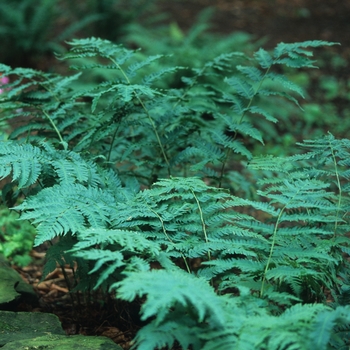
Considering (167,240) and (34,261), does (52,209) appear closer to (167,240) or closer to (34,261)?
(167,240)

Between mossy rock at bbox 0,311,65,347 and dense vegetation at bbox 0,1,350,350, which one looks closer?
dense vegetation at bbox 0,1,350,350

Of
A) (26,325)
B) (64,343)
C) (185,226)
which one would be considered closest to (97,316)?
(26,325)

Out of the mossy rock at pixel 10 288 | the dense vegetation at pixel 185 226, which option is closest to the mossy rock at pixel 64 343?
the dense vegetation at pixel 185 226

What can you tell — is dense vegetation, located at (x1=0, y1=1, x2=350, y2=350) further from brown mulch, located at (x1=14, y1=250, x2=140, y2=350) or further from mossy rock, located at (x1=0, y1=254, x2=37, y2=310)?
mossy rock, located at (x1=0, y1=254, x2=37, y2=310)

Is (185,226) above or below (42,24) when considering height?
below

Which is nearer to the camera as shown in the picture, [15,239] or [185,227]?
[185,227]

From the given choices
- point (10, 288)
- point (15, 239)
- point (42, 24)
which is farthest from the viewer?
point (42, 24)

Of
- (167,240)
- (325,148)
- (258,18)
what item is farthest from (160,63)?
(167,240)

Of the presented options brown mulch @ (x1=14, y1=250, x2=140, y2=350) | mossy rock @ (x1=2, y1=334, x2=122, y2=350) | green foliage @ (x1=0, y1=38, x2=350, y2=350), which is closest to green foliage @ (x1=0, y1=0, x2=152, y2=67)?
green foliage @ (x1=0, y1=38, x2=350, y2=350)

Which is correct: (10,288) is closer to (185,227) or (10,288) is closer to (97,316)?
(97,316)

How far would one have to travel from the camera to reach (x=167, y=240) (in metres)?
2.41

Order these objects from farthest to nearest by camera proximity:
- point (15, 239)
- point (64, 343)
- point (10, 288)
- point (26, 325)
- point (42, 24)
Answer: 1. point (42, 24)
2. point (15, 239)
3. point (10, 288)
4. point (26, 325)
5. point (64, 343)

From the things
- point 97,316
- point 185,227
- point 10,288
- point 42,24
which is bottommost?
point 97,316

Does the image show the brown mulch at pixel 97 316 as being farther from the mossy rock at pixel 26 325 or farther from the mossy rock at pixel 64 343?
the mossy rock at pixel 64 343
